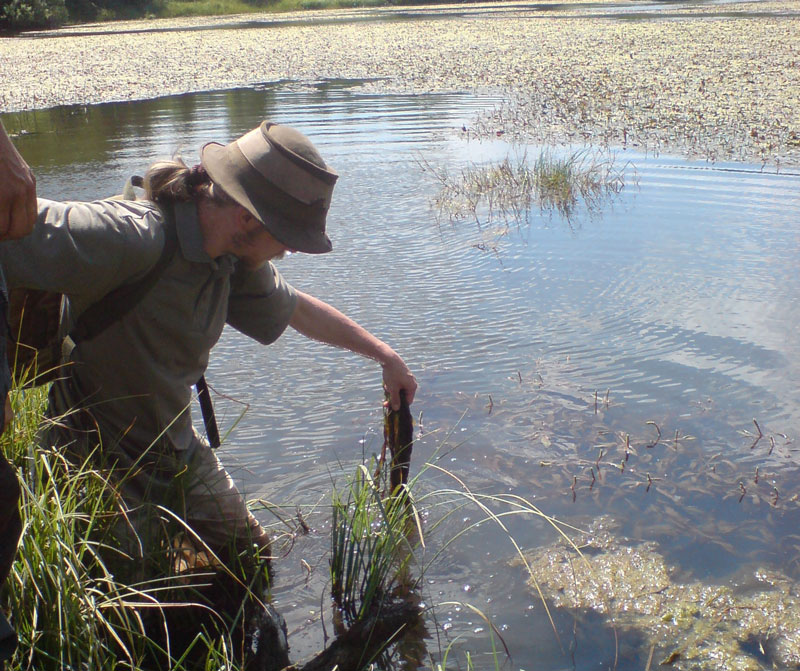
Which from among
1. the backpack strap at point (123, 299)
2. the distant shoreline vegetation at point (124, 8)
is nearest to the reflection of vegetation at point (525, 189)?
the backpack strap at point (123, 299)

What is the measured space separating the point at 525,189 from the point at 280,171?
6.27m

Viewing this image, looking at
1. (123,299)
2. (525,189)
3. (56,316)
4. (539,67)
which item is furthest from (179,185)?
(539,67)

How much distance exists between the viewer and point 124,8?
46281 millimetres

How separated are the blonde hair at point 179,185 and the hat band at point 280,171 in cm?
14

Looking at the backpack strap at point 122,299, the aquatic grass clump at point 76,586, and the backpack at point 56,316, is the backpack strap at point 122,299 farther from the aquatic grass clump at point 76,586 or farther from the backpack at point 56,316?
the aquatic grass clump at point 76,586

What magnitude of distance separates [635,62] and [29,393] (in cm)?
1606

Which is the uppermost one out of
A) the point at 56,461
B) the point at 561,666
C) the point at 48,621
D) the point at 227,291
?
the point at 227,291

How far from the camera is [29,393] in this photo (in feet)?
10.5

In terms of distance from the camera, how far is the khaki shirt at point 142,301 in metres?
2.30

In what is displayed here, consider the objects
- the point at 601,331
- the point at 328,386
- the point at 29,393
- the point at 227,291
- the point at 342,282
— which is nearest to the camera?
the point at 227,291

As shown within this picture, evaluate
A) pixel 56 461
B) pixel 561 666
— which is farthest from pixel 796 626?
Result: pixel 56 461

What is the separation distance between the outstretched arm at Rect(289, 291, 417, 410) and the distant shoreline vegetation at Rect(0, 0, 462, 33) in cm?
3916

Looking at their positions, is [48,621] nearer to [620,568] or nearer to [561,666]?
[561,666]

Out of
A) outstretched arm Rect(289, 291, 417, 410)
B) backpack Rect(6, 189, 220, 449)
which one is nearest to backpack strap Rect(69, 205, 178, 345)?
backpack Rect(6, 189, 220, 449)
